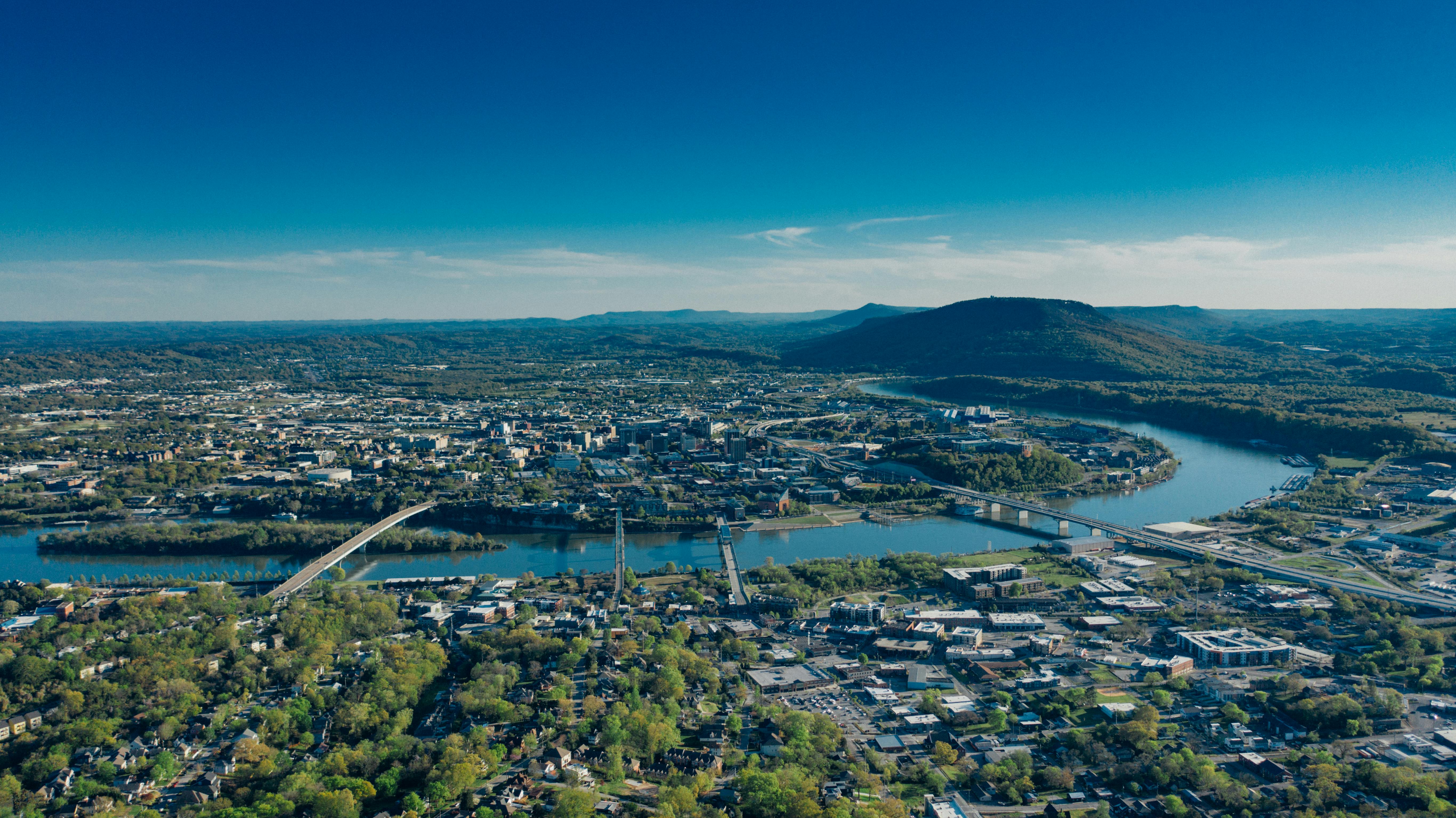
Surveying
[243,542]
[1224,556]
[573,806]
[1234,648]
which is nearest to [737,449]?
[243,542]

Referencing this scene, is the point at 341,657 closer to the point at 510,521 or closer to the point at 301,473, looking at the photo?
the point at 510,521

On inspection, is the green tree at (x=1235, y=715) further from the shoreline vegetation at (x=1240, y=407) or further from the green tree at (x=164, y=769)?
the shoreline vegetation at (x=1240, y=407)

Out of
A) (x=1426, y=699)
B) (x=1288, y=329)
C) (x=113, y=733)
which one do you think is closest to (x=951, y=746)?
(x=1426, y=699)

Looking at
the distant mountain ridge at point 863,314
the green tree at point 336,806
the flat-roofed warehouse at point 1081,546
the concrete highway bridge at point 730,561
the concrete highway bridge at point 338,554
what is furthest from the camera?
the distant mountain ridge at point 863,314

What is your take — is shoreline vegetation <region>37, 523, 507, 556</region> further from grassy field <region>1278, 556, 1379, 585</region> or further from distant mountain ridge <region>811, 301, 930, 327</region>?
distant mountain ridge <region>811, 301, 930, 327</region>

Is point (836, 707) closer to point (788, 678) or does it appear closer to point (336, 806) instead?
point (788, 678)

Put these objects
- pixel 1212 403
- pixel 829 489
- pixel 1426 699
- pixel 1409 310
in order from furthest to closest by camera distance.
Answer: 1. pixel 1409 310
2. pixel 1212 403
3. pixel 829 489
4. pixel 1426 699

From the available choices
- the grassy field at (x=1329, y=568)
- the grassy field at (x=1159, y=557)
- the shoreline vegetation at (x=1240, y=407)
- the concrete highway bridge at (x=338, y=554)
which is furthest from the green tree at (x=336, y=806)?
the shoreline vegetation at (x=1240, y=407)
